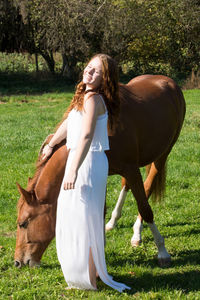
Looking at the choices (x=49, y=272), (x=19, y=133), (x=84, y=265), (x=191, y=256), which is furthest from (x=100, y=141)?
(x=19, y=133)

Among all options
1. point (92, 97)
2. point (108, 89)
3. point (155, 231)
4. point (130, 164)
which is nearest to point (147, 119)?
point (130, 164)

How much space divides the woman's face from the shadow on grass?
16.7m

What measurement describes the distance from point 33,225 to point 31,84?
66.1 feet

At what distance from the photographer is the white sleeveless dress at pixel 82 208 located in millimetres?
3369

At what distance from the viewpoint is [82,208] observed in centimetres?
337

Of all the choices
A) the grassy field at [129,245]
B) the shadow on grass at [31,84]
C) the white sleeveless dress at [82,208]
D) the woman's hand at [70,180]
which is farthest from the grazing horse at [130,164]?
the shadow on grass at [31,84]

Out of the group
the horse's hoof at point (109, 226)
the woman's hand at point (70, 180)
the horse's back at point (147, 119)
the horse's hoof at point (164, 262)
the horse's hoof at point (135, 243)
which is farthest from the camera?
the horse's hoof at point (109, 226)

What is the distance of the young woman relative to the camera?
3297mm

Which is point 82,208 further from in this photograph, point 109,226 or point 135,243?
point 109,226

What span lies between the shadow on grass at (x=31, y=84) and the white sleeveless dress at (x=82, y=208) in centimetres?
1670

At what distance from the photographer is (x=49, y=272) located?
4.09m

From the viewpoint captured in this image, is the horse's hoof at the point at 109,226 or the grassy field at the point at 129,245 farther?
the horse's hoof at the point at 109,226

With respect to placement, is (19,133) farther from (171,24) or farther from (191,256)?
(171,24)

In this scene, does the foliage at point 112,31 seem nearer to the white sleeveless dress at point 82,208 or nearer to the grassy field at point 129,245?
the grassy field at point 129,245
